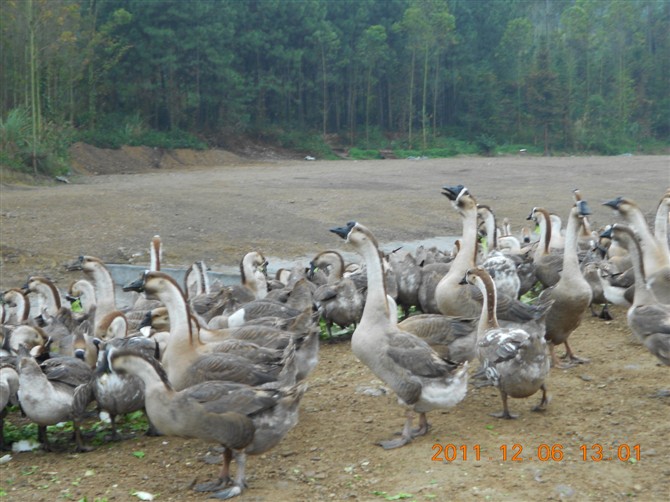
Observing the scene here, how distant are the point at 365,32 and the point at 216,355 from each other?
52.5 m

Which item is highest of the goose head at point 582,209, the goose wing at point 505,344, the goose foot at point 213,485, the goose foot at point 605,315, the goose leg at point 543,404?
the goose head at point 582,209

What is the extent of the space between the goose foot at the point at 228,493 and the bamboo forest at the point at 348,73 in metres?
28.1

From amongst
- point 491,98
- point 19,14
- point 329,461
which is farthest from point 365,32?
point 329,461

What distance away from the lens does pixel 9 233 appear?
1758 cm

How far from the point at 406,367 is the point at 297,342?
1198mm

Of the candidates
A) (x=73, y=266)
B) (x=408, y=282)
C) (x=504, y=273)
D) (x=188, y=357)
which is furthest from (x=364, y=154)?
(x=188, y=357)

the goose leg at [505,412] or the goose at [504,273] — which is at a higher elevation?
the goose at [504,273]

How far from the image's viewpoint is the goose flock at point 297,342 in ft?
19.5

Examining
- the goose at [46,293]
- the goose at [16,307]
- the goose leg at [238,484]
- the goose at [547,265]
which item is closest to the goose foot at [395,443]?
the goose leg at [238,484]

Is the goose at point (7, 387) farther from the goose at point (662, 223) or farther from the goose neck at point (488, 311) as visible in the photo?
the goose at point (662, 223)

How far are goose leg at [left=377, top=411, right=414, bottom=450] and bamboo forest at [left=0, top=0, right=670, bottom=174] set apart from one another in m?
27.8

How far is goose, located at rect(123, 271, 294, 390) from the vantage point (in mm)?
6609

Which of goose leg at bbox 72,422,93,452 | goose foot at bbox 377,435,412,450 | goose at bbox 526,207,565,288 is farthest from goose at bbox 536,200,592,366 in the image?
goose leg at bbox 72,422,93,452

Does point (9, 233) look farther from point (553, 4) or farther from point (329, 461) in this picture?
point (553, 4)
